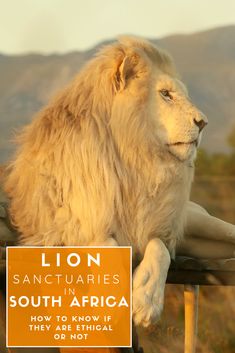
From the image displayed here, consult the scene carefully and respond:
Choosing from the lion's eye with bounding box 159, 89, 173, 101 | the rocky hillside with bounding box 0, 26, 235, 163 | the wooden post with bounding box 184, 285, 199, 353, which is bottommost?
the wooden post with bounding box 184, 285, 199, 353

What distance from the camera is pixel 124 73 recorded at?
333 cm

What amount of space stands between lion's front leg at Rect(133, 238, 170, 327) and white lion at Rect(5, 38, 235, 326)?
9cm

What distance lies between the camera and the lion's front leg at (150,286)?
2.92 metres

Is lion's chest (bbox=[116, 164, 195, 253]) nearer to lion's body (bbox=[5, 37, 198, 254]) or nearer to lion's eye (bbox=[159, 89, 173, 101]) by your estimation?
lion's body (bbox=[5, 37, 198, 254])

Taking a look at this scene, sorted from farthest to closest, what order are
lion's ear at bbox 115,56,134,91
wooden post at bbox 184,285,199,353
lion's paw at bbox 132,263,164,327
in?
1. wooden post at bbox 184,285,199,353
2. lion's ear at bbox 115,56,134,91
3. lion's paw at bbox 132,263,164,327

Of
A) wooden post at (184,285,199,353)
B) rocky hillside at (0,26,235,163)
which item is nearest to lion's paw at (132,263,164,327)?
wooden post at (184,285,199,353)

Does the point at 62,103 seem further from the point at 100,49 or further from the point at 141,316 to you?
the point at 141,316

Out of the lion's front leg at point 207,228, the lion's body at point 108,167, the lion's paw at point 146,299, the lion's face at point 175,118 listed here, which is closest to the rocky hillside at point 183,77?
the lion's body at point 108,167

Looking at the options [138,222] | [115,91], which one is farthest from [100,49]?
[138,222]

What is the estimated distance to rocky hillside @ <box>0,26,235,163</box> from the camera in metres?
4.11

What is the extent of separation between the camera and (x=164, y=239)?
3406mm

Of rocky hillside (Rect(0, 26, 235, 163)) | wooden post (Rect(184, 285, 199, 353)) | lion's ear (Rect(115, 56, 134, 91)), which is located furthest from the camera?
rocky hillside (Rect(0, 26, 235, 163))

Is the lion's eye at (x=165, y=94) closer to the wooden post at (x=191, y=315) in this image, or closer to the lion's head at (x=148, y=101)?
the lion's head at (x=148, y=101)

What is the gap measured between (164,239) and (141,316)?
53 cm
